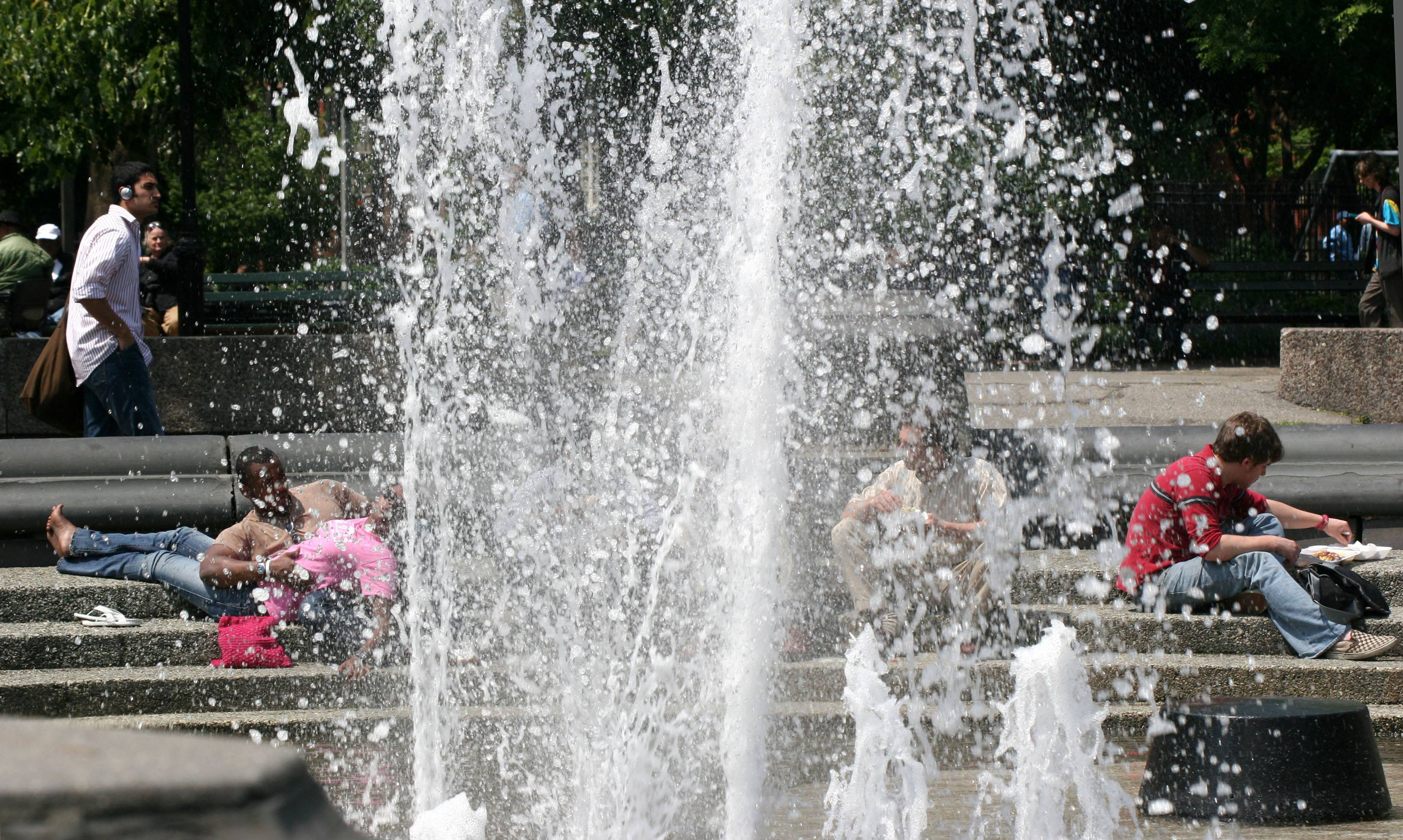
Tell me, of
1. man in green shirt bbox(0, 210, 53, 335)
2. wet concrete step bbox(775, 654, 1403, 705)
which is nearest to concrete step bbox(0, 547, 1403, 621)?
wet concrete step bbox(775, 654, 1403, 705)

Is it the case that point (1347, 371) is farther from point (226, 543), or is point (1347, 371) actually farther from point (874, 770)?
point (226, 543)

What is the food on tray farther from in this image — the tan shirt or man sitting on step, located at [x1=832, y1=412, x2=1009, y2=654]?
the tan shirt

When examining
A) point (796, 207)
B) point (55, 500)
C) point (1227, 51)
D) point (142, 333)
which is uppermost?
point (1227, 51)

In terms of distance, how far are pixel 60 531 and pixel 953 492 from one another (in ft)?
12.5

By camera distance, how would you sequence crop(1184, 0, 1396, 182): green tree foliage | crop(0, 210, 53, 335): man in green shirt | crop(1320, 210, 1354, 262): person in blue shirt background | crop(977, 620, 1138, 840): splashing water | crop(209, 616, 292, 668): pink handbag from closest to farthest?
crop(977, 620, 1138, 840): splashing water, crop(209, 616, 292, 668): pink handbag, crop(0, 210, 53, 335): man in green shirt, crop(1184, 0, 1396, 182): green tree foliage, crop(1320, 210, 1354, 262): person in blue shirt background

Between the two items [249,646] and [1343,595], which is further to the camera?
[249,646]

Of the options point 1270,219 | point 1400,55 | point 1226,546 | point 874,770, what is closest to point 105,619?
point 874,770

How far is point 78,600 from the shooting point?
6.71 meters

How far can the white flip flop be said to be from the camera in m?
6.54

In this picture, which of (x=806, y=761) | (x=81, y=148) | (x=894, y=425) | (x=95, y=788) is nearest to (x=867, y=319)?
(x=894, y=425)

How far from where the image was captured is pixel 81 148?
1847cm

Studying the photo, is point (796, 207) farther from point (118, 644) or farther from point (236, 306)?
point (236, 306)

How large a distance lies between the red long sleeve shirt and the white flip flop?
4.07m

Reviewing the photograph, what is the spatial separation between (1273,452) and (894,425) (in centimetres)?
181
